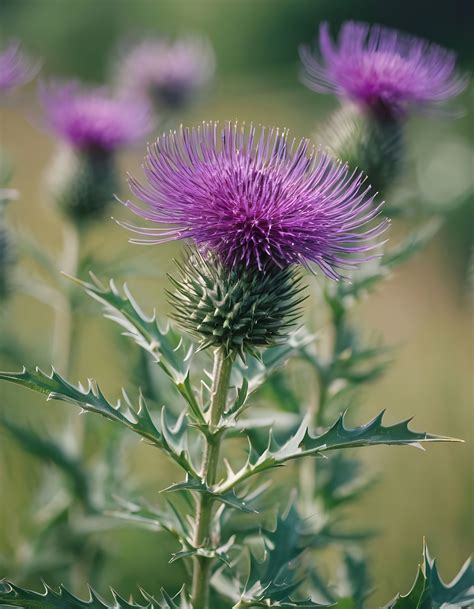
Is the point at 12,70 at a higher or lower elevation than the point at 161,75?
lower

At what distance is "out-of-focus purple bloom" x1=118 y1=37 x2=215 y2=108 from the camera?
7.02 meters

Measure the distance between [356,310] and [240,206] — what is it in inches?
84.9

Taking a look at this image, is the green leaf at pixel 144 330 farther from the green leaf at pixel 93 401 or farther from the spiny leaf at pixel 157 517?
the spiny leaf at pixel 157 517

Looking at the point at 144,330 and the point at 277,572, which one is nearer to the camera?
the point at 144,330

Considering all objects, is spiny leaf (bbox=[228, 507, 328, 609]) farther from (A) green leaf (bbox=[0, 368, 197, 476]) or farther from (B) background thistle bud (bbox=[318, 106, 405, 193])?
(B) background thistle bud (bbox=[318, 106, 405, 193])

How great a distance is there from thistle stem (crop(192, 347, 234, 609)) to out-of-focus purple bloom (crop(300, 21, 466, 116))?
6.41 feet

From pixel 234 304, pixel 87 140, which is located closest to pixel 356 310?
pixel 87 140

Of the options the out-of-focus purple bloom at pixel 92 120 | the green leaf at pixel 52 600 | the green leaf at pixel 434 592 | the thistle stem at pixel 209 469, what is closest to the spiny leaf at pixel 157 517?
the thistle stem at pixel 209 469

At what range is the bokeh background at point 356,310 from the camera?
4770mm

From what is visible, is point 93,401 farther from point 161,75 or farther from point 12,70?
point 161,75

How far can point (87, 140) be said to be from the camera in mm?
5113

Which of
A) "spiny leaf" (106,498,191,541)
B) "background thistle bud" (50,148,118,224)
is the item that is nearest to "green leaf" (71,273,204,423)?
"spiny leaf" (106,498,191,541)

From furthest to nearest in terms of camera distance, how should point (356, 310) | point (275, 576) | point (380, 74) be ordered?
1. point (356, 310)
2. point (380, 74)
3. point (275, 576)

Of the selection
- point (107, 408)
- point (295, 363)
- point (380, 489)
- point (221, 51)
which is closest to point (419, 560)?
point (380, 489)
